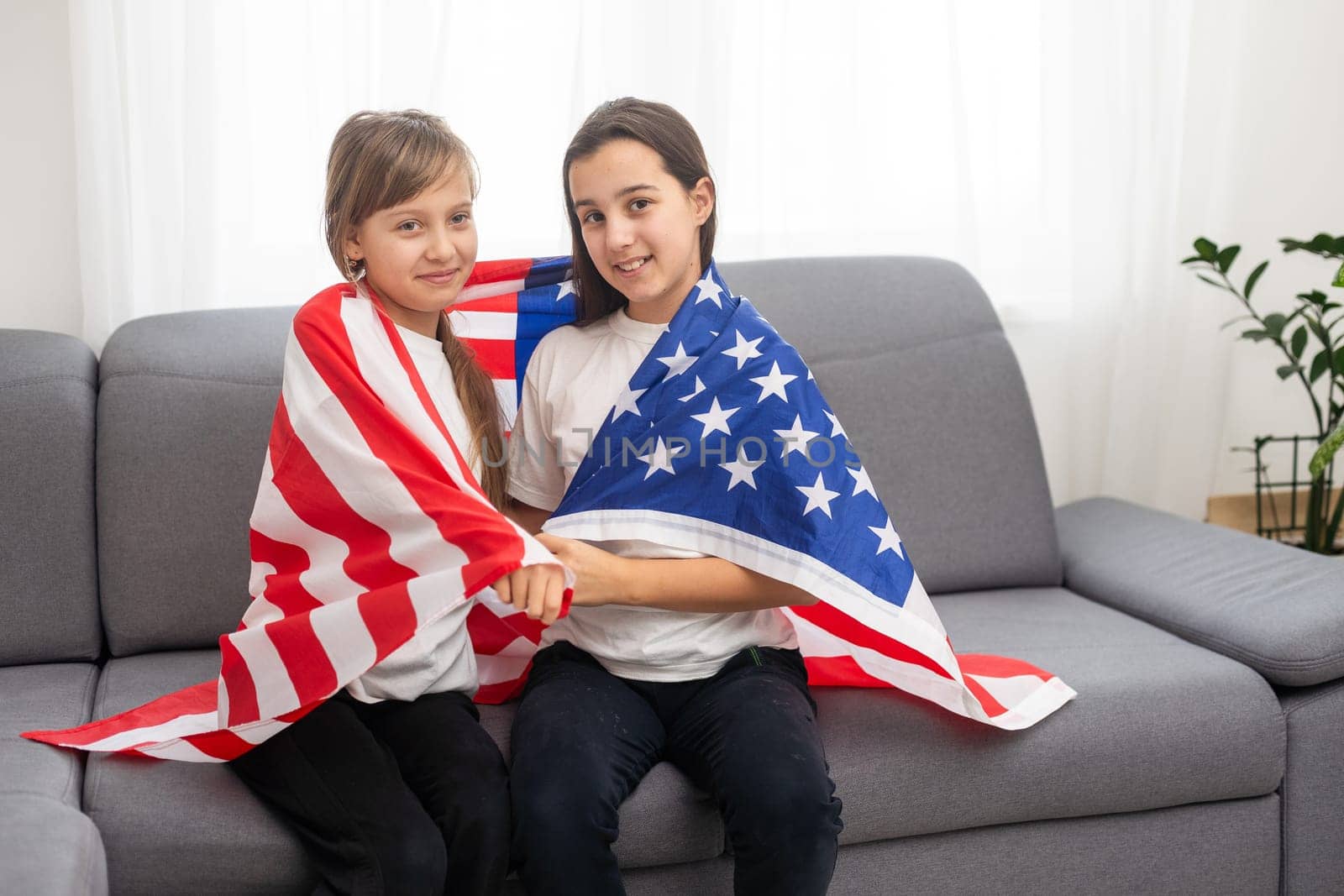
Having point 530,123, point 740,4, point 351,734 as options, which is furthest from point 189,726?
point 740,4

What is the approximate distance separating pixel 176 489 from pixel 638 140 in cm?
94

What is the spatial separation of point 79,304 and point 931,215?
171cm

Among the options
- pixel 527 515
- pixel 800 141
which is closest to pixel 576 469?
pixel 527 515

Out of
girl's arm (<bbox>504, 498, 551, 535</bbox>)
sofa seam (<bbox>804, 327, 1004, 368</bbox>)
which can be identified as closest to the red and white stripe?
girl's arm (<bbox>504, 498, 551, 535</bbox>)

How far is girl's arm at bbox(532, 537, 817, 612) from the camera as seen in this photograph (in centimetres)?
147

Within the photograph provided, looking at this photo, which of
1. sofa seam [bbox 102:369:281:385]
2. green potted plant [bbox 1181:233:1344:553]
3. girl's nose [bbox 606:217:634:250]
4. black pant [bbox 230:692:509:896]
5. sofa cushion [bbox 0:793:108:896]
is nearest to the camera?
sofa cushion [bbox 0:793:108:896]

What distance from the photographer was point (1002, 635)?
1920 mm

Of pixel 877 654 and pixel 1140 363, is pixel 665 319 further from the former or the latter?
pixel 1140 363

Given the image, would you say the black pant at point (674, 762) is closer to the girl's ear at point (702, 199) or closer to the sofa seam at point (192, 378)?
the girl's ear at point (702, 199)

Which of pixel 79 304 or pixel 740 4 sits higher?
pixel 740 4

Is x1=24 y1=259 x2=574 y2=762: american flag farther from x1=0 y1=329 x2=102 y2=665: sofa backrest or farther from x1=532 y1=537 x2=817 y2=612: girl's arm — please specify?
x1=0 y1=329 x2=102 y2=665: sofa backrest

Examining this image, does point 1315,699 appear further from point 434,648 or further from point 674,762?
point 434,648

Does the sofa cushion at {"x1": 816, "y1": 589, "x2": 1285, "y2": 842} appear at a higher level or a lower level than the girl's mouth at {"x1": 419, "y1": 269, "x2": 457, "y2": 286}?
lower

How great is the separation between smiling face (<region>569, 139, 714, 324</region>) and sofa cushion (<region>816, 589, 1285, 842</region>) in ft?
2.10
